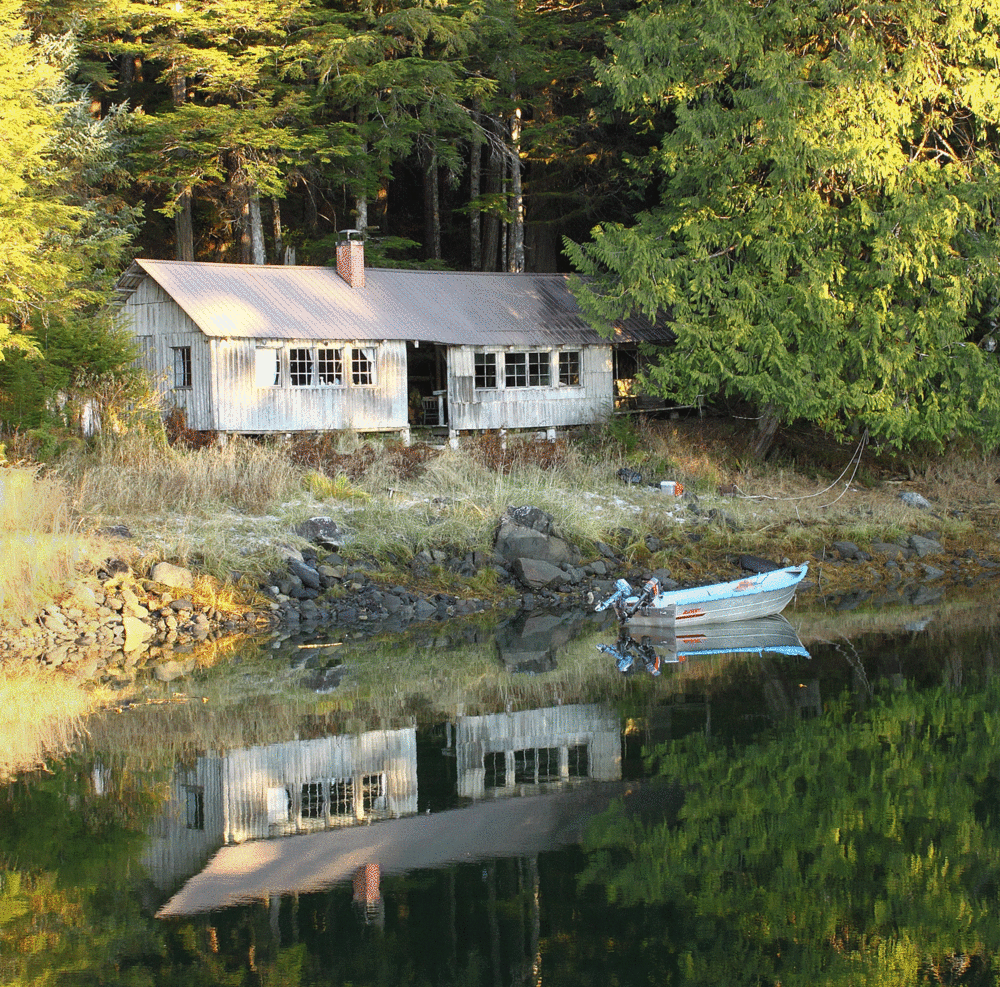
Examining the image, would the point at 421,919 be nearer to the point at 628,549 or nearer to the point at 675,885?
the point at 675,885

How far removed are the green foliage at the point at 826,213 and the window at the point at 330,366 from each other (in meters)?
6.24

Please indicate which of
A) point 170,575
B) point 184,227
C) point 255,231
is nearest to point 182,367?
point 255,231

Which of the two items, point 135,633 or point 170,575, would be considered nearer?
point 135,633

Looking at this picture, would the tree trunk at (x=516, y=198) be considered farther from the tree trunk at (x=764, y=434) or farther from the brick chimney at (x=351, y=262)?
the tree trunk at (x=764, y=434)

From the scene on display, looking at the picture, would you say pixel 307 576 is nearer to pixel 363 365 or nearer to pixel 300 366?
pixel 300 366

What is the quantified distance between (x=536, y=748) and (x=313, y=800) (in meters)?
2.59

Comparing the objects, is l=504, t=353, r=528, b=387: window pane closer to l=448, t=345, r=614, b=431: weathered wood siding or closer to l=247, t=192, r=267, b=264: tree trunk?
l=448, t=345, r=614, b=431: weathered wood siding

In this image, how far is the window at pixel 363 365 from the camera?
86.5ft

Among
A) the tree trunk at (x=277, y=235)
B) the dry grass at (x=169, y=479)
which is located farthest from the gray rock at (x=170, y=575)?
the tree trunk at (x=277, y=235)

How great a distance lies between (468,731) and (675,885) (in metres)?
4.24

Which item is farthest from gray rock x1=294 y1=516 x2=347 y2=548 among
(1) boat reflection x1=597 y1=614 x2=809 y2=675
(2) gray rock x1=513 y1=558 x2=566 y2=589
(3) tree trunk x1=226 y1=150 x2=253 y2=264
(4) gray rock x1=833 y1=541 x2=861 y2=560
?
(3) tree trunk x1=226 y1=150 x2=253 y2=264

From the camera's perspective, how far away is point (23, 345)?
64.2ft

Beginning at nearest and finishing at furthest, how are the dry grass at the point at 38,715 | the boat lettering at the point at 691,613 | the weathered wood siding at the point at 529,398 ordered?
the dry grass at the point at 38,715 < the boat lettering at the point at 691,613 < the weathered wood siding at the point at 529,398

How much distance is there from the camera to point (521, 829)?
9984 mm
